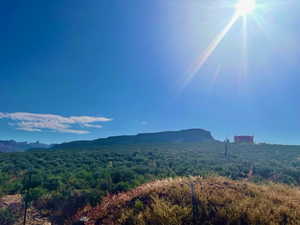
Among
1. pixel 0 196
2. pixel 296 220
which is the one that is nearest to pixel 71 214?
pixel 0 196

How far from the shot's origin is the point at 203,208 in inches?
215

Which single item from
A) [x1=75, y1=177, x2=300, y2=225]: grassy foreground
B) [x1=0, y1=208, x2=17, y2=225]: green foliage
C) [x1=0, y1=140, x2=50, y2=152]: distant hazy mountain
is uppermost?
[x1=75, y1=177, x2=300, y2=225]: grassy foreground

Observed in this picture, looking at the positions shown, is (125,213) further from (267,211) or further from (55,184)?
(55,184)

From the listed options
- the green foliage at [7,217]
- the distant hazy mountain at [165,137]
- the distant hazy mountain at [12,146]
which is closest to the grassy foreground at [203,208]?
the green foliage at [7,217]

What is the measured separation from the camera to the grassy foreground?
15.8 feet

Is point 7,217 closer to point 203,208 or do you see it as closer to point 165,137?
point 203,208

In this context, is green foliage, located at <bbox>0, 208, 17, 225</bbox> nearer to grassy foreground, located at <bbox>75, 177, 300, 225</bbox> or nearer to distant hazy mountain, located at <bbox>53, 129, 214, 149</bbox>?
grassy foreground, located at <bbox>75, 177, 300, 225</bbox>

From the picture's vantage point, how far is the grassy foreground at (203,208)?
15.8ft

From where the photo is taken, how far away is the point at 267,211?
484 centimetres

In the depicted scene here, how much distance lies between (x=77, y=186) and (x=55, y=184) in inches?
67.4

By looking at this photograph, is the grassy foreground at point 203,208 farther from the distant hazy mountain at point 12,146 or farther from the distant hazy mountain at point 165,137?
the distant hazy mountain at point 12,146

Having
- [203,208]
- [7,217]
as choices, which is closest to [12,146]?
[7,217]

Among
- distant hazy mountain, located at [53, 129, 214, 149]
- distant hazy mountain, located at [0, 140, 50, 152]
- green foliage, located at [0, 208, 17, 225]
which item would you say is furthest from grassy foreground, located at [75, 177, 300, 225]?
distant hazy mountain, located at [0, 140, 50, 152]

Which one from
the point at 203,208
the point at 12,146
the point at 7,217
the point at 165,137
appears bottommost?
the point at 12,146
